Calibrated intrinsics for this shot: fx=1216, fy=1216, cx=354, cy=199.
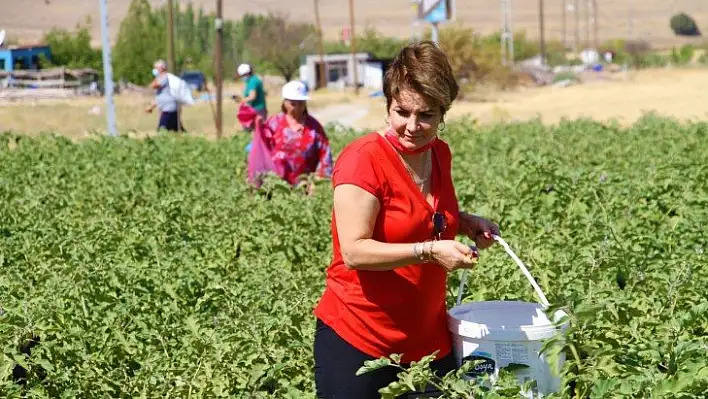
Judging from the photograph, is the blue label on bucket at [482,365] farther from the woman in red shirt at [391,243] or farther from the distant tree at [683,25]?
the distant tree at [683,25]

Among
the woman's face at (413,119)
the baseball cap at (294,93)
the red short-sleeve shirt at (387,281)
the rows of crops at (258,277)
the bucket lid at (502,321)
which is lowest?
the rows of crops at (258,277)

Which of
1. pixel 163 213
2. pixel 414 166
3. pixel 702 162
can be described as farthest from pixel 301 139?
pixel 414 166

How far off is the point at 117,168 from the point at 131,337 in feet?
22.8

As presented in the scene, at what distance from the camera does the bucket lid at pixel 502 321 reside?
3.43 metres

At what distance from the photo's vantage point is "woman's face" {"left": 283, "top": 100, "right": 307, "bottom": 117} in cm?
870

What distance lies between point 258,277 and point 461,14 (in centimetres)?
14037

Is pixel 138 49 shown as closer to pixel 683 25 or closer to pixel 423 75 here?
pixel 423 75

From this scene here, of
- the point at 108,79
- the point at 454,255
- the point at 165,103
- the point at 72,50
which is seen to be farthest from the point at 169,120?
the point at 72,50

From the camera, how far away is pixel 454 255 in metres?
3.31

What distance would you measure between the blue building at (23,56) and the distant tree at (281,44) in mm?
15831

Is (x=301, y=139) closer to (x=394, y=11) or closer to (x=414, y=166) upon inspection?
(x=414, y=166)

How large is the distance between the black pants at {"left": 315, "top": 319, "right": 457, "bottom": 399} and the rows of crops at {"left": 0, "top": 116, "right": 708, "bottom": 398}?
19.8 inches

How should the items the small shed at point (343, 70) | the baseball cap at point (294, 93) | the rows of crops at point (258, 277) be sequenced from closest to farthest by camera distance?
the rows of crops at point (258, 277) < the baseball cap at point (294, 93) < the small shed at point (343, 70)

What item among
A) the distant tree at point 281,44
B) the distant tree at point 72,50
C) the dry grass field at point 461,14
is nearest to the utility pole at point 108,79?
the distant tree at point 72,50
